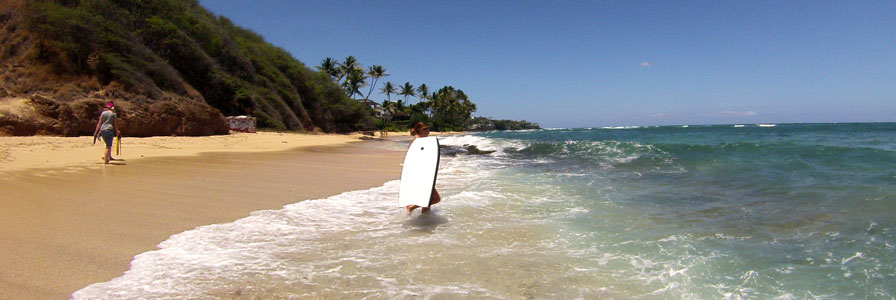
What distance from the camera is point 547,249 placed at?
344cm

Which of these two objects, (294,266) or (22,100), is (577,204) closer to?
(294,266)

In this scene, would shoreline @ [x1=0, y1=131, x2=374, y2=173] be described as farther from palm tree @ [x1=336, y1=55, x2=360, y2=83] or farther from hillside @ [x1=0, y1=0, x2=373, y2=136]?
palm tree @ [x1=336, y1=55, x2=360, y2=83]

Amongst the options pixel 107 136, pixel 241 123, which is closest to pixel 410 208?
pixel 107 136

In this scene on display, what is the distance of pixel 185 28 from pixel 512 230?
27055mm

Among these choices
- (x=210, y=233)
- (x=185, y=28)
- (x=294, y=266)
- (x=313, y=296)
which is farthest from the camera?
(x=185, y=28)

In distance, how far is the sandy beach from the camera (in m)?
2.62

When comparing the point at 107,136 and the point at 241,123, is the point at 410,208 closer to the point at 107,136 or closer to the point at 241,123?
the point at 107,136

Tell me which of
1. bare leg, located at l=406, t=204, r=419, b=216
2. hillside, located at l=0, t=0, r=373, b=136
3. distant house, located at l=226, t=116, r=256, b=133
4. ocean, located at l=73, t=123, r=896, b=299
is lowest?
ocean, located at l=73, t=123, r=896, b=299

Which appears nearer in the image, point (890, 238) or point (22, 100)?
point (890, 238)

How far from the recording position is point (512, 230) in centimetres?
403

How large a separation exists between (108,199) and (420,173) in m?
3.43

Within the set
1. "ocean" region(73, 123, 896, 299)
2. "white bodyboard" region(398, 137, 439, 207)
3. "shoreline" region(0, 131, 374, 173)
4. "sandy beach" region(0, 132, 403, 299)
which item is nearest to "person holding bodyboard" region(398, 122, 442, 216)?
"white bodyboard" region(398, 137, 439, 207)

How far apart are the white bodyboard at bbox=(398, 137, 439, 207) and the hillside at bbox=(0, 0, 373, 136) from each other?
40.9 feet

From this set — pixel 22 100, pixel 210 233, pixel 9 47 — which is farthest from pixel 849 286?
pixel 9 47
